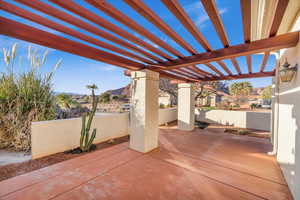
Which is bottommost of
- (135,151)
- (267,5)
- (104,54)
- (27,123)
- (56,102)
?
(135,151)

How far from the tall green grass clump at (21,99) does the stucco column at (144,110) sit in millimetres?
2723

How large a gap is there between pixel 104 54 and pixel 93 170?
2572mm

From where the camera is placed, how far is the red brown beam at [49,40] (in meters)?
1.68

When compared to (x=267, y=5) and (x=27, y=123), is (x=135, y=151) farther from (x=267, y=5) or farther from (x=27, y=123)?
(x=267, y=5)

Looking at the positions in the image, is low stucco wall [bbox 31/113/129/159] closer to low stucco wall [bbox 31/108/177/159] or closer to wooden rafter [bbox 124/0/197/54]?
low stucco wall [bbox 31/108/177/159]

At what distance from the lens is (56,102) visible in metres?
4.22

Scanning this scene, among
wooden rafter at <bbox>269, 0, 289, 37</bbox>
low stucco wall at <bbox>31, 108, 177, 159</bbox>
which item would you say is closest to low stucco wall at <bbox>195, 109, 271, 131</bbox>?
low stucco wall at <bbox>31, 108, 177, 159</bbox>

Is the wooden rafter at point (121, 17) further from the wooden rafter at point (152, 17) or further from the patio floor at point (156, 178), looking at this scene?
the patio floor at point (156, 178)

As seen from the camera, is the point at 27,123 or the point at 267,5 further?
the point at 27,123

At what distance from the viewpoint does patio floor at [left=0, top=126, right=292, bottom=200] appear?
2059mm

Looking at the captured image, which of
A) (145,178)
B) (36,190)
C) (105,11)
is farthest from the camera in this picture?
(145,178)

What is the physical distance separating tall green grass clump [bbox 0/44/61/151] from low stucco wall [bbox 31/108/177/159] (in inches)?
28.2

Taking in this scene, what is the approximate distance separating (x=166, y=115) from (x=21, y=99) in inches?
259

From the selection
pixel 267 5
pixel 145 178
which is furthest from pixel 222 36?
pixel 145 178
